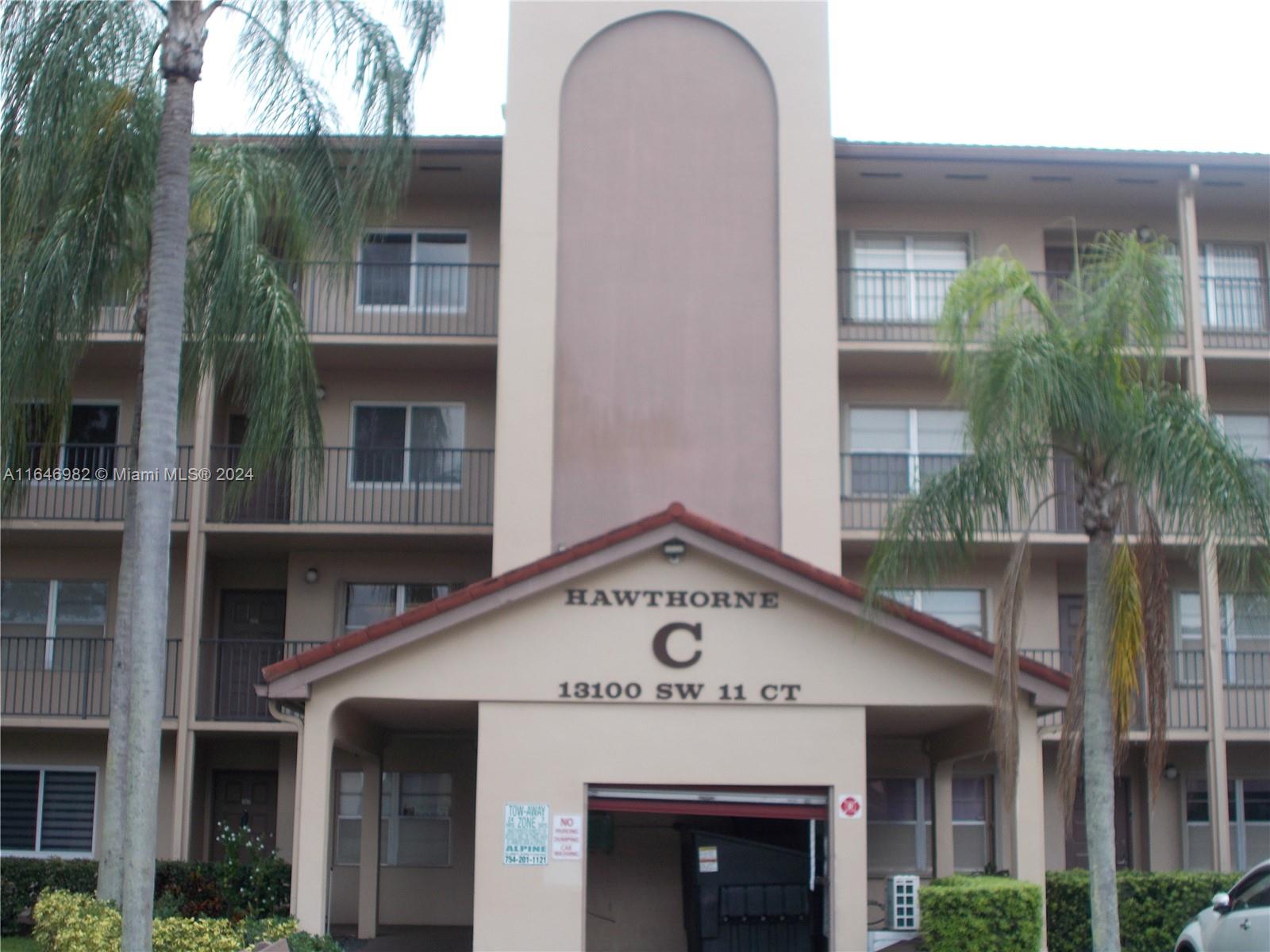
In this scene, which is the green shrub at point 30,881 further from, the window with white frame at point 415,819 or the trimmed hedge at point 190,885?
the window with white frame at point 415,819

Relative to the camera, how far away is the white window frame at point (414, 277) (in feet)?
78.8

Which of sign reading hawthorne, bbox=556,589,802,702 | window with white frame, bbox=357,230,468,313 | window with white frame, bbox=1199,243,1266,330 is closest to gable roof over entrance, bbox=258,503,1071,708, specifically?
sign reading hawthorne, bbox=556,589,802,702

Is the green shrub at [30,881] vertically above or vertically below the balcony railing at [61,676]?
below

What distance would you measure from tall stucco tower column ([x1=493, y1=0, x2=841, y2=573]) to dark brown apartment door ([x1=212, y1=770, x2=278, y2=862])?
7.18m

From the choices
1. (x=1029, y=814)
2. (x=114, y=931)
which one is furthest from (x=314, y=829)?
(x=1029, y=814)

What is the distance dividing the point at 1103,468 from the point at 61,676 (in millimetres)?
17067

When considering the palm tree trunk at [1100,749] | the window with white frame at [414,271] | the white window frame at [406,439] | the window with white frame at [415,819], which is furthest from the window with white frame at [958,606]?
the palm tree trunk at [1100,749]

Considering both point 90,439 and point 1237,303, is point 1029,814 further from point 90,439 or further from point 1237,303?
point 90,439

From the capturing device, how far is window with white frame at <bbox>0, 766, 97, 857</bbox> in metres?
23.2

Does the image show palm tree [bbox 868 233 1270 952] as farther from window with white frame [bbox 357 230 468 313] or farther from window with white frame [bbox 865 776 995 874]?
window with white frame [bbox 357 230 468 313]

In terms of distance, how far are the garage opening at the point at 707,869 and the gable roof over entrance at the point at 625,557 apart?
2.13m

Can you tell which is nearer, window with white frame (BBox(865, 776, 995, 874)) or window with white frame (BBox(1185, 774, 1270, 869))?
window with white frame (BBox(865, 776, 995, 874))

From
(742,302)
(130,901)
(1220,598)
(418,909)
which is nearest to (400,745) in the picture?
(418,909)

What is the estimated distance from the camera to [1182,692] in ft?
A: 74.0
